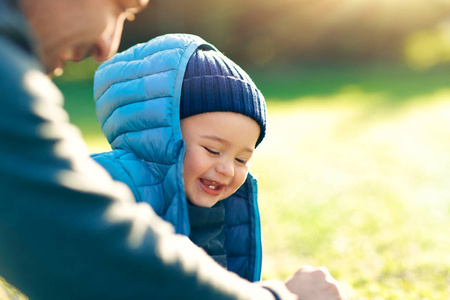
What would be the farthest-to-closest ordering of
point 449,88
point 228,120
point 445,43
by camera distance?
point 445,43
point 449,88
point 228,120

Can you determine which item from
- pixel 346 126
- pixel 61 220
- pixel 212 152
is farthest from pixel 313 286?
pixel 346 126

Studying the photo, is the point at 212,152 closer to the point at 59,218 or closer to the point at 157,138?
the point at 157,138

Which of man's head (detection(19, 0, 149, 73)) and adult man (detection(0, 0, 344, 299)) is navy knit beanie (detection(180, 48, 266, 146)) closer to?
man's head (detection(19, 0, 149, 73))

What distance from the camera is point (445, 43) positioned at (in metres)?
20.3

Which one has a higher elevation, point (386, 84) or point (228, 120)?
point (228, 120)

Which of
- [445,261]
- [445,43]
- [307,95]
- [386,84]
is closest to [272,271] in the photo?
[445,261]

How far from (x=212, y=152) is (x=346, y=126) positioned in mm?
9049

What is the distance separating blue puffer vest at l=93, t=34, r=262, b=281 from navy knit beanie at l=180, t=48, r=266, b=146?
6cm

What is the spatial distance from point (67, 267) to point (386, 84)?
16.4 m

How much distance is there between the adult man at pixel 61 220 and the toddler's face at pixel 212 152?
→ 4.20 ft

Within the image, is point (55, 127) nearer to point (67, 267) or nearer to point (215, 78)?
point (67, 267)

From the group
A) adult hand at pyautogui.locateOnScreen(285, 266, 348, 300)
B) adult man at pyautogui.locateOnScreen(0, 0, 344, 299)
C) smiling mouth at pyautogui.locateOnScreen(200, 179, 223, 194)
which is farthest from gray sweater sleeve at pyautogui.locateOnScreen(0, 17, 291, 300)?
smiling mouth at pyautogui.locateOnScreen(200, 179, 223, 194)

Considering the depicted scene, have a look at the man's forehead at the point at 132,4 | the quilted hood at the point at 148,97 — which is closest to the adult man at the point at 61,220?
the man's forehead at the point at 132,4

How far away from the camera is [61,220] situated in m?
0.83
